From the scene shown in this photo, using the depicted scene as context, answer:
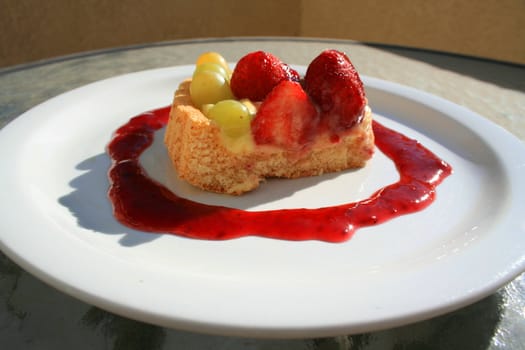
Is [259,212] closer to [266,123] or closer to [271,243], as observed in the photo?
[271,243]

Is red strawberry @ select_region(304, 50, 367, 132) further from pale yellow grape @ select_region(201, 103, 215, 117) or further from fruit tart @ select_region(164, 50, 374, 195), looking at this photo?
pale yellow grape @ select_region(201, 103, 215, 117)

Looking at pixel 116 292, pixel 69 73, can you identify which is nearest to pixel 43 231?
pixel 116 292

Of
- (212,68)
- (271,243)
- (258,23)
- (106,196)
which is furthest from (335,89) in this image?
(258,23)

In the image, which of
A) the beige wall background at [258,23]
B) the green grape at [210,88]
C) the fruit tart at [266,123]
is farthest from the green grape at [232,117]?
the beige wall background at [258,23]

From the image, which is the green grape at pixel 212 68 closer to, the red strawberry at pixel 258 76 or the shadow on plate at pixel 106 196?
the red strawberry at pixel 258 76

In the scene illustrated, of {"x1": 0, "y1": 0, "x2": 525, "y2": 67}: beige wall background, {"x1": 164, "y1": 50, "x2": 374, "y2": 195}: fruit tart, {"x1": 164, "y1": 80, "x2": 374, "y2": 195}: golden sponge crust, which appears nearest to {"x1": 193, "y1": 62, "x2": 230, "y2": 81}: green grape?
{"x1": 164, "y1": 50, "x2": 374, "y2": 195}: fruit tart

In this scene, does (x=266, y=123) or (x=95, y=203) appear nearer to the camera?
→ (x=95, y=203)

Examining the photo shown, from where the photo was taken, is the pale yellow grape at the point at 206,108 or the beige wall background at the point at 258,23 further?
the beige wall background at the point at 258,23
